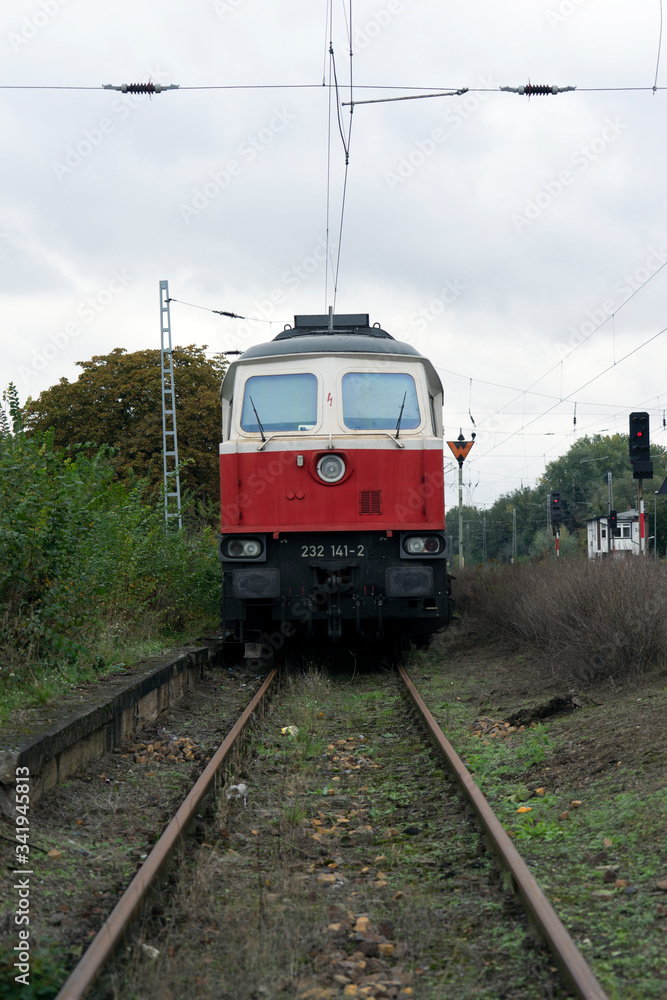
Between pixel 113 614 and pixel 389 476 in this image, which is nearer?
pixel 389 476

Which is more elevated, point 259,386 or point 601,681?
point 259,386

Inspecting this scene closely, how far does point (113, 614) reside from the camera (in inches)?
439

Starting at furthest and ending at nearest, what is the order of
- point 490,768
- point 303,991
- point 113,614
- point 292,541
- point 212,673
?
point 212,673 → point 113,614 → point 292,541 → point 490,768 → point 303,991

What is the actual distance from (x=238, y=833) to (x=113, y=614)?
6.36 m

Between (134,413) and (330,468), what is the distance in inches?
1060

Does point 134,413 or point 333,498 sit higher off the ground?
point 134,413

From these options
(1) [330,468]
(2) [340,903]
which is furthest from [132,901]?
(1) [330,468]

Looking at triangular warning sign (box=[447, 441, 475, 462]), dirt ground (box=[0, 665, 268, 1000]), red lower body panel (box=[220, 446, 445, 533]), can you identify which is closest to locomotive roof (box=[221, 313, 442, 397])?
red lower body panel (box=[220, 446, 445, 533])

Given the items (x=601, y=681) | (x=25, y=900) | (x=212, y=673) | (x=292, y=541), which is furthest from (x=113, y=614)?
(x=25, y=900)

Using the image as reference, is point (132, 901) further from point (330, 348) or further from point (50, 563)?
point (330, 348)

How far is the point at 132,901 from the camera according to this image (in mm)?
3787

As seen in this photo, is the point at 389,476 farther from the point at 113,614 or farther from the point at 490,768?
the point at 490,768

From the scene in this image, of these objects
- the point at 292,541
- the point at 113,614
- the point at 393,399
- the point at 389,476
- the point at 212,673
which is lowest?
the point at 212,673

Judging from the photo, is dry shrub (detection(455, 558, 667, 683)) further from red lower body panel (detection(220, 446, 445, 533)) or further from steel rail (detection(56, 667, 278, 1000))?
steel rail (detection(56, 667, 278, 1000))
